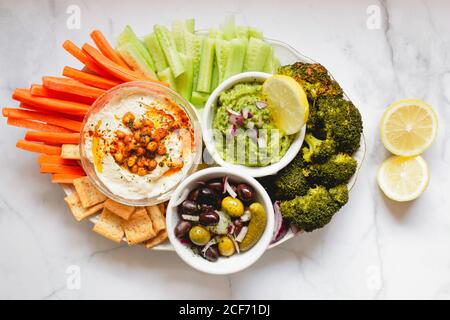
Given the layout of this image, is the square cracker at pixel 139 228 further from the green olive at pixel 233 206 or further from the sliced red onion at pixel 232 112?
the sliced red onion at pixel 232 112

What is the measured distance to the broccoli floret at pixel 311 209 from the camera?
A: 7.25 feet

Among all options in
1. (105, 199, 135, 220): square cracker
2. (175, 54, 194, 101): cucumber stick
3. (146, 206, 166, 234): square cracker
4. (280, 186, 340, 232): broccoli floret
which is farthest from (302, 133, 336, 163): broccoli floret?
(105, 199, 135, 220): square cracker

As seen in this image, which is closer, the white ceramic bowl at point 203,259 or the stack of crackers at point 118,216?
the white ceramic bowl at point 203,259

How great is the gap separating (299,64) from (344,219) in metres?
0.86

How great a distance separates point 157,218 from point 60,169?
1.72 ft

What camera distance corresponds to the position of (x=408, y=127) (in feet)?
7.86

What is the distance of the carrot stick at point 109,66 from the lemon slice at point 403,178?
132 centimetres

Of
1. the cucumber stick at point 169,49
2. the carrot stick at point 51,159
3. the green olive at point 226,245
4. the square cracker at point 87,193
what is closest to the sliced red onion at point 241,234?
→ the green olive at point 226,245

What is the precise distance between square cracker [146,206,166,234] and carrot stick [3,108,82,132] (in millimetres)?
515

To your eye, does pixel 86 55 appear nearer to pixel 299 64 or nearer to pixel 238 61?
pixel 238 61

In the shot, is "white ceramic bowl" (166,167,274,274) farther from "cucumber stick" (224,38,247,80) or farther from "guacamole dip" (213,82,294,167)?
"cucumber stick" (224,38,247,80)

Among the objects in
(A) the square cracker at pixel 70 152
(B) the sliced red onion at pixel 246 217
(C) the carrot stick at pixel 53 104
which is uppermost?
(C) the carrot stick at pixel 53 104

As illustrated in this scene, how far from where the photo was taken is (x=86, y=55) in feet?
7.55

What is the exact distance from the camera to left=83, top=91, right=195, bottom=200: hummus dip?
2.19m
